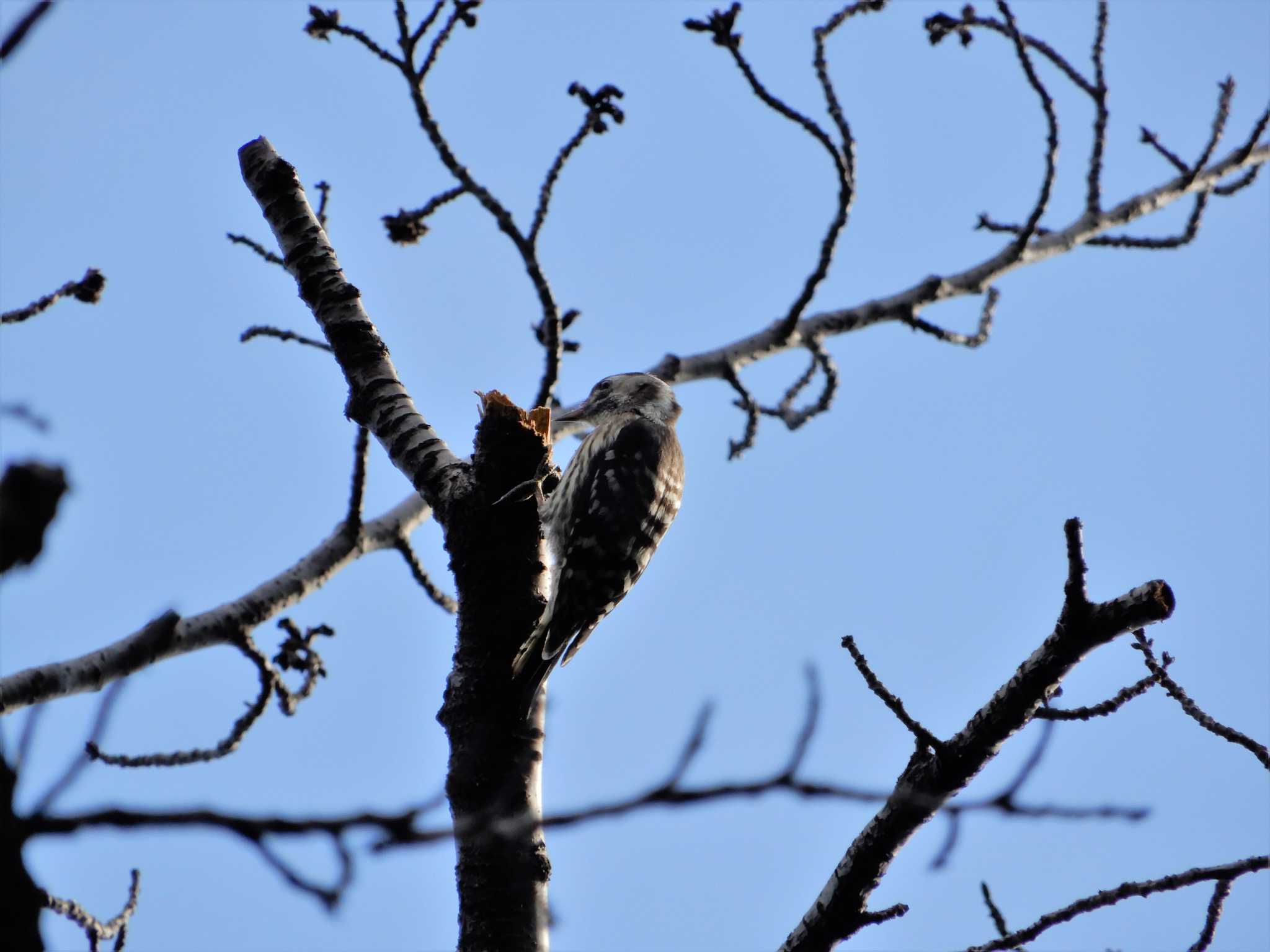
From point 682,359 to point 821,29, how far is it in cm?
177

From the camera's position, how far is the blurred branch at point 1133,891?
2613 millimetres

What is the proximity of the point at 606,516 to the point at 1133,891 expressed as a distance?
3.30m

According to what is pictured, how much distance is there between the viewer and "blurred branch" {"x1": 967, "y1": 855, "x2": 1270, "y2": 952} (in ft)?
8.57

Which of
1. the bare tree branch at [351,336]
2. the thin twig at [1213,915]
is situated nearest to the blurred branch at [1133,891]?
the thin twig at [1213,915]

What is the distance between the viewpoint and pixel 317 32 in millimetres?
5570

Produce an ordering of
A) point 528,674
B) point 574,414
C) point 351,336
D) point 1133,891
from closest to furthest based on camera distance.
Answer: point 1133,891, point 528,674, point 351,336, point 574,414

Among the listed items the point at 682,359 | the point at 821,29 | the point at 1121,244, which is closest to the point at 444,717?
the point at 682,359

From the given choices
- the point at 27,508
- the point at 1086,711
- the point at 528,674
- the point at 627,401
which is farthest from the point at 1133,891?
the point at 627,401

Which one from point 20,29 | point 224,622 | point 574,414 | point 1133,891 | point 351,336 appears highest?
point 574,414

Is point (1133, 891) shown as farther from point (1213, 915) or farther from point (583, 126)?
point (583, 126)

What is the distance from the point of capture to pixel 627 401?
696cm

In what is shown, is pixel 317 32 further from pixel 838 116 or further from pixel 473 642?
pixel 473 642

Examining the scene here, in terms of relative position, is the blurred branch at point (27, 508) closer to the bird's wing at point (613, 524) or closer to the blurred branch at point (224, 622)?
the blurred branch at point (224, 622)

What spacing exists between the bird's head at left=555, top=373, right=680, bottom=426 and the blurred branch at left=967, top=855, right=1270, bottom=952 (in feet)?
14.3
